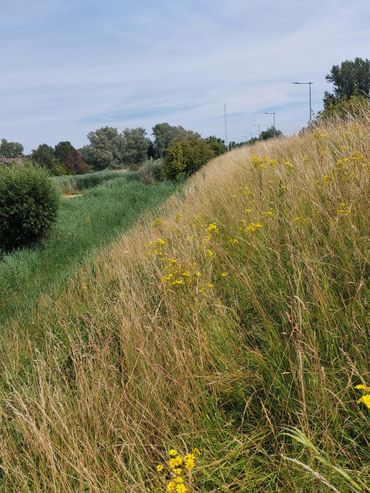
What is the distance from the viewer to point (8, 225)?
9797 mm

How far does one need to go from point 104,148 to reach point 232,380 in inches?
2411

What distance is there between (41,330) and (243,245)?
2105mm

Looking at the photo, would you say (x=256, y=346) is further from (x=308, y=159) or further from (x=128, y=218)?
(x=128, y=218)

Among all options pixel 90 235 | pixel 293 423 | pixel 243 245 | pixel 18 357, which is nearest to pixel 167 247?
pixel 243 245

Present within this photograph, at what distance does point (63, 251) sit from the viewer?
29.3 ft

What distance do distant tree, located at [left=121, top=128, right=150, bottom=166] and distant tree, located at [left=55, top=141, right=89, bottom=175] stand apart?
20.4 feet

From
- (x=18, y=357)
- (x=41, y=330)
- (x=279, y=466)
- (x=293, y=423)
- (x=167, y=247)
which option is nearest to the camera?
(x=279, y=466)

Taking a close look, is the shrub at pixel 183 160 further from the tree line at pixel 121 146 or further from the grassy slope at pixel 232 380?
the tree line at pixel 121 146

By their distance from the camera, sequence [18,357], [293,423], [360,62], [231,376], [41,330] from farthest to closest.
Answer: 1. [360,62]
2. [41,330]
3. [18,357]
4. [231,376]
5. [293,423]

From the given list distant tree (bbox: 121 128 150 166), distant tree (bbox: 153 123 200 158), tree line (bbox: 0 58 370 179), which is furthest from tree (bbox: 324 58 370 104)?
distant tree (bbox: 121 128 150 166)

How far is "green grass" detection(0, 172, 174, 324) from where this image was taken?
5.84 metres

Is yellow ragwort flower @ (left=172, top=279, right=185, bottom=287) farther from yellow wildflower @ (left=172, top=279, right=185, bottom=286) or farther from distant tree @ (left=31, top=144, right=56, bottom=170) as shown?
distant tree @ (left=31, top=144, right=56, bottom=170)

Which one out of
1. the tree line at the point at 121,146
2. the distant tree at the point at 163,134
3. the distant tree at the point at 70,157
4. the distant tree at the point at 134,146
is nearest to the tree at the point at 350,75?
the tree line at the point at 121,146

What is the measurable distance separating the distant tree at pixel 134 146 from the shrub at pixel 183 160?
39594 millimetres
